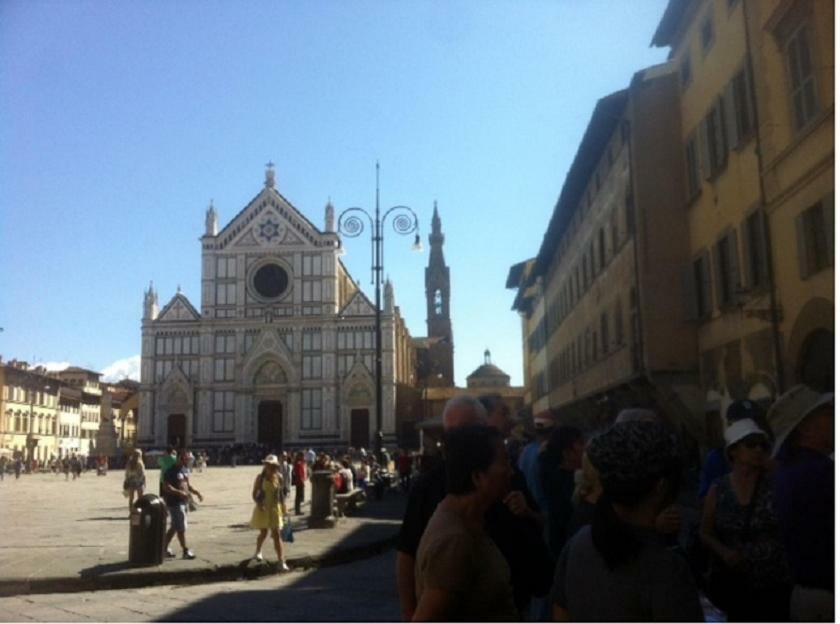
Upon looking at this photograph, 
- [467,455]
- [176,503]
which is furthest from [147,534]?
[467,455]

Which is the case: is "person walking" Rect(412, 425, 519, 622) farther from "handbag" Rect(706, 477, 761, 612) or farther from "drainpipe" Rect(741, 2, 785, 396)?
"drainpipe" Rect(741, 2, 785, 396)

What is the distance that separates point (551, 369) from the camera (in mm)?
35844

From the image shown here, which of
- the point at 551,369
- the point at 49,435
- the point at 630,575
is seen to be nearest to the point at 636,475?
the point at 630,575

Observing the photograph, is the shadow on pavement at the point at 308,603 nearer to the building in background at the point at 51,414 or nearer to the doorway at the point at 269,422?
the building in background at the point at 51,414

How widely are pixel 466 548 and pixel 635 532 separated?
21.0 inches

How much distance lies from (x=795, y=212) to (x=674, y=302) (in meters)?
6.33

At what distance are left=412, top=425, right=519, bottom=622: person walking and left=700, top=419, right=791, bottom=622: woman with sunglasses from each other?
4.65 feet

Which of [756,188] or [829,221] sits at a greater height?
[756,188]

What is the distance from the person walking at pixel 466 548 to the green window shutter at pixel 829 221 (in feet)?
24.5

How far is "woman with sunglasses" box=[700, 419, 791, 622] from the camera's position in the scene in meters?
3.60

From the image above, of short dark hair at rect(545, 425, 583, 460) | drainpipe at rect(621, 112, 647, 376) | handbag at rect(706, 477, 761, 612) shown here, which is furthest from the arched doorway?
drainpipe at rect(621, 112, 647, 376)

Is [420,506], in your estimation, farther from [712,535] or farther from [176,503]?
[176,503]

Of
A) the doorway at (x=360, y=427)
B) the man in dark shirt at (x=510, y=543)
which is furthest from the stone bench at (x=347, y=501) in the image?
the doorway at (x=360, y=427)

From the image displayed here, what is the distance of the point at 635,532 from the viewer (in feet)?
7.69
